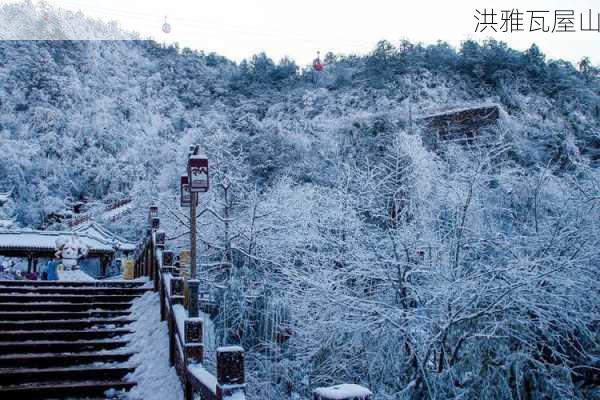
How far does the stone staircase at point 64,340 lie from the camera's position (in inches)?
218

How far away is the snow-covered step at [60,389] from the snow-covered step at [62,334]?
1.34 metres

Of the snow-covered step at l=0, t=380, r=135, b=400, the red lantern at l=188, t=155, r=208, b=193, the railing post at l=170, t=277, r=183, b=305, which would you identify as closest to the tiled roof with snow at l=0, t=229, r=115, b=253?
the red lantern at l=188, t=155, r=208, b=193

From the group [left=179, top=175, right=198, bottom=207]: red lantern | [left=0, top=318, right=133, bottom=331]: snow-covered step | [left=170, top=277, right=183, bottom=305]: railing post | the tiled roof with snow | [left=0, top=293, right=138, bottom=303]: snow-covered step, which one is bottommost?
the tiled roof with snow

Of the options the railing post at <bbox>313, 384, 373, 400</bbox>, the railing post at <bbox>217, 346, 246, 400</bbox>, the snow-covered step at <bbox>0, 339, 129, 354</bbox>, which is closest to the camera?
the railing post at <bbox>313, 384, 373, 400</bbox>

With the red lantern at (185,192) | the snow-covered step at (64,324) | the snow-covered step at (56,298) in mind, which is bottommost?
the snow-covered step at (64,324)

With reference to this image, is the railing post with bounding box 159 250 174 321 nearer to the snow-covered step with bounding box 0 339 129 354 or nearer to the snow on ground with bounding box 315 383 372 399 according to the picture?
the snow-covered step with bounding box 0 339 129 354

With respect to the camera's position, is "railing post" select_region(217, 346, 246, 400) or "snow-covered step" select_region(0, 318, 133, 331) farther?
"snow-covered step" select_region(0, 318, 133, 331)

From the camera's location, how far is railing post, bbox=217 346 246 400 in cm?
319

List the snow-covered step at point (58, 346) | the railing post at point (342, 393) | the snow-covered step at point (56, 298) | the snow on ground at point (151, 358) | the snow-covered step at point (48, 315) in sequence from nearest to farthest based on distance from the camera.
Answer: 1. the railing post at point (342, 393)
2. the snow on ground at point (151, 358)
3. the snow-covered step at point (58, 346)
4. the snow-covered step at point (48, 315)
5. the snow-covered step at point (56, 298)

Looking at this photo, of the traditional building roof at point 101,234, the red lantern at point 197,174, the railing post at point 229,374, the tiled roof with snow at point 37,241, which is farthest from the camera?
the traditional building roof at point 101,234

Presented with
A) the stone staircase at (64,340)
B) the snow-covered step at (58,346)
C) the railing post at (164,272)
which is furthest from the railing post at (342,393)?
the railing post at (164,272)

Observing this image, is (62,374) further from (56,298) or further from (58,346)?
(56,298)

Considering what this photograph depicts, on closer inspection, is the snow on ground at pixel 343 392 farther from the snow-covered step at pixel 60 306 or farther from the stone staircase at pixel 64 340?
the snow-covered step at pixel 60 306

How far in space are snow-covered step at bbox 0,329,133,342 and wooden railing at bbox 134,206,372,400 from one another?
778mm
